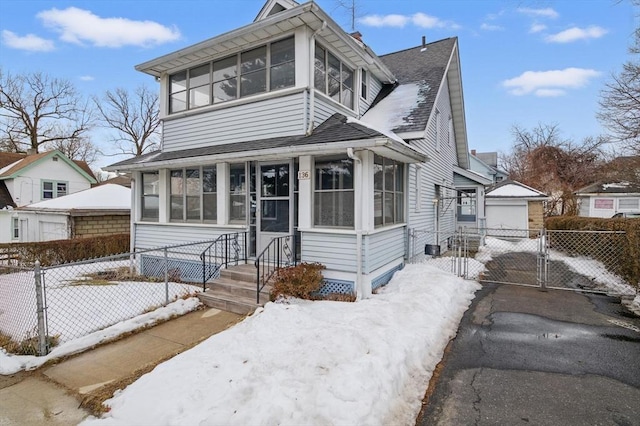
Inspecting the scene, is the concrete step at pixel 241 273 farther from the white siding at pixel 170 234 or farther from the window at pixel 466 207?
the window at pixel 466 207

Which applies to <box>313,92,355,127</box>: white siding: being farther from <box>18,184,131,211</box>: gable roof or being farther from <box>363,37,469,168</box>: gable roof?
<box>18,184,131,211</box>: gable roof

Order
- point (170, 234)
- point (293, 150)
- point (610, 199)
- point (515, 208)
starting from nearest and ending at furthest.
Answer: point (293, 150)
point (170, 234)
point (515, 208)
point (610, 199)

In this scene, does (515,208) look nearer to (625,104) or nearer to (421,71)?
(625,104)

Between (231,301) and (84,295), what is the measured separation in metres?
3.49

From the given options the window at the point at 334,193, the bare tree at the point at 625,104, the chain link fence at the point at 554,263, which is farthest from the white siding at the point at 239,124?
the bare tree at the point at 625,104

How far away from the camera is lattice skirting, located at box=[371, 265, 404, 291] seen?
24.2 ft

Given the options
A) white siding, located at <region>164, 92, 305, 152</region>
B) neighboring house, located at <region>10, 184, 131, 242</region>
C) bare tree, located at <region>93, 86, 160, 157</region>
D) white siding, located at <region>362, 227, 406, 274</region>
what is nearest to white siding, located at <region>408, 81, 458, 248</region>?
white siding, located at <region>362, 227, 406, 274</region>

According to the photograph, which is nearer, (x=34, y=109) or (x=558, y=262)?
Answer: (x=558, y=262)

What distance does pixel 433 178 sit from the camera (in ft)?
40.0

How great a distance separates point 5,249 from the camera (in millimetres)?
13523

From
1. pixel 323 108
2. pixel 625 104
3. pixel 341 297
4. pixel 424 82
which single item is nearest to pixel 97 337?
pixel 341 297

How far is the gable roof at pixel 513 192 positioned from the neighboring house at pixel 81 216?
21.0 metres

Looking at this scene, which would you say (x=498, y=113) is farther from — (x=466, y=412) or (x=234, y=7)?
(x=466, y=412)

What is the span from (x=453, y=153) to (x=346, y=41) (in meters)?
9.34
